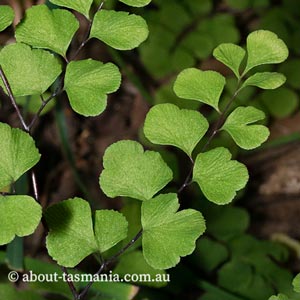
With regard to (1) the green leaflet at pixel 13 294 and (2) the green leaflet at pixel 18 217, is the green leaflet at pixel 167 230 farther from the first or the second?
(1) the green leaflet at pixel 13 294

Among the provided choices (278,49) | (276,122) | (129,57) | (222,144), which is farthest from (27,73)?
(276,122)

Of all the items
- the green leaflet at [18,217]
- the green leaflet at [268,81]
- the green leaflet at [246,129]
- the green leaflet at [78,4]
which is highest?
the green leaflet at [78,4]

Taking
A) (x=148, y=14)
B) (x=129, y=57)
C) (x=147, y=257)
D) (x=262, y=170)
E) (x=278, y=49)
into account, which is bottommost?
(x=262, y=170)

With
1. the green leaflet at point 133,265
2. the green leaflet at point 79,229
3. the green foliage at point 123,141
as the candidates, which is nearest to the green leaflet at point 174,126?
the green foliage at point 123,141

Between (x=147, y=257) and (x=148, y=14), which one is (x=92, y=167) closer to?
(x=148, y=14)

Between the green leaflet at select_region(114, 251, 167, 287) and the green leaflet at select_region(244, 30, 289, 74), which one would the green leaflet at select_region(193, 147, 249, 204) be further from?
the green leaflet at select_region(114, 251, 167, 287)

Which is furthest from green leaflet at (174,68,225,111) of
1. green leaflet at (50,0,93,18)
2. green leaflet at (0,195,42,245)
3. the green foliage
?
green leaflet at (0,195,42,245)
